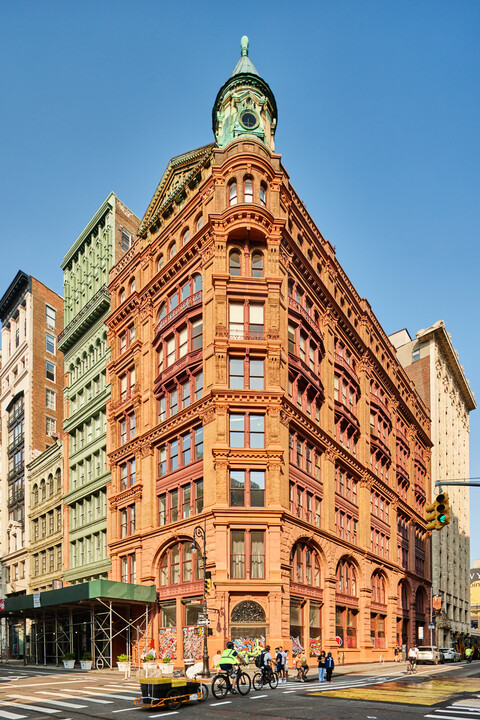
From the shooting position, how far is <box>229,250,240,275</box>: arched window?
44.9 metres

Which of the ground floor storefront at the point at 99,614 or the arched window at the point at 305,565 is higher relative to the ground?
the arched window at the point at 305,565

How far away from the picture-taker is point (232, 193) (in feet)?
150

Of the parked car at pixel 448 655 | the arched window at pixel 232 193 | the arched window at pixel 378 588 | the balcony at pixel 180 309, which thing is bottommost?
the parked car at pixel 448 655

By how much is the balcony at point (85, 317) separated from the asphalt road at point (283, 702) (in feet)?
111

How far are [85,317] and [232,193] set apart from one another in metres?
23.6

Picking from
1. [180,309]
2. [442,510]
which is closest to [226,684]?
[442,510]

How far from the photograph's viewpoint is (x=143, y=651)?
45125mm

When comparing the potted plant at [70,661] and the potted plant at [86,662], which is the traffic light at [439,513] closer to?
the potted plant at [86,662]

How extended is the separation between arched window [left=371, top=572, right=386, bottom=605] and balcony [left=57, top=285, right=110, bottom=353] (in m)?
33.8

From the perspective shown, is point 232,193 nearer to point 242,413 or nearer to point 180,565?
point 242,413

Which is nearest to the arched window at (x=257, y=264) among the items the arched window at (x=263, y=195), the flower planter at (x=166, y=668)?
the arched window at (x=263, y=195)

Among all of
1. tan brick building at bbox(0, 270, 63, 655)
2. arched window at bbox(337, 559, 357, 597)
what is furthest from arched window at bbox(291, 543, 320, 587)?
tan brick building at bbox(0, 270, 63, 655)

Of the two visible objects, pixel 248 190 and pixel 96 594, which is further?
pixel 248 190

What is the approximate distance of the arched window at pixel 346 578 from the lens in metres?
50.6
